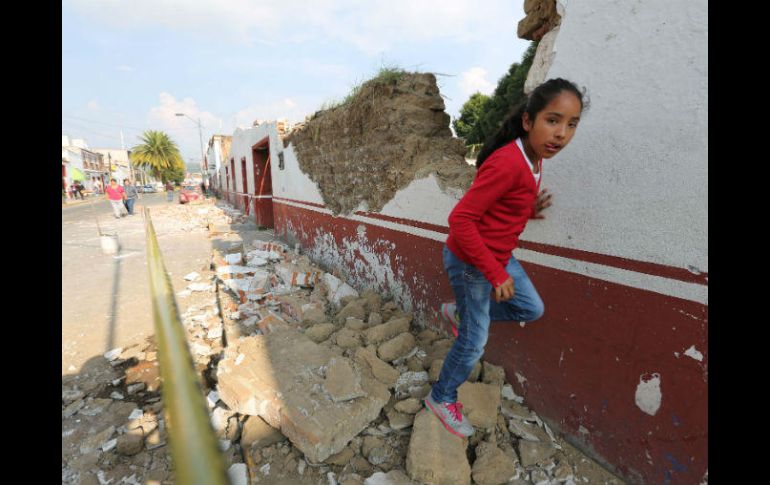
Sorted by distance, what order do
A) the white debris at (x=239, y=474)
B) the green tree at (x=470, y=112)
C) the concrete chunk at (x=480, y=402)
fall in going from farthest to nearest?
the green tree at (x=470, y=112) → the concrete chunk at (x=480, y=402) → the white debris at (x=239, y=474)

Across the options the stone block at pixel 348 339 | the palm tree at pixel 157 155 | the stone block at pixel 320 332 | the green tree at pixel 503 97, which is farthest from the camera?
the palm tree at pixel 157 155

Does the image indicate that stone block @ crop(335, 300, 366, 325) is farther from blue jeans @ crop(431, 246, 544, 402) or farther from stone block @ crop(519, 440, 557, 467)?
stone block @ crop(519, 440, 557, 467)

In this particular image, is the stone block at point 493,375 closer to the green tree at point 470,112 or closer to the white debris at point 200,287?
the white debris at point 200,287

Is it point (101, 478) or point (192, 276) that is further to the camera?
point (192, 276)

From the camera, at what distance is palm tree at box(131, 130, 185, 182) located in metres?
44.9

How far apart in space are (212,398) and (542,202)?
8.89 feet

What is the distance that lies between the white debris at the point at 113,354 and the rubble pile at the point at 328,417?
0.01 meters

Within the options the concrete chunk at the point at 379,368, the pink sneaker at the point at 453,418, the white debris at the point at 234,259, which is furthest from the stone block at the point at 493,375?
the white debris at the point at 234,259

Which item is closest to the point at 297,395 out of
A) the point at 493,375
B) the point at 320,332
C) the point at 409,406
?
the point at 409,406

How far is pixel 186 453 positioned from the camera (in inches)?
32.3

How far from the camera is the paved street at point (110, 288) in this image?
3.86 meters

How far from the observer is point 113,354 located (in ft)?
11.5

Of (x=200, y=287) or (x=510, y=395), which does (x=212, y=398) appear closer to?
(x=510, y=395)

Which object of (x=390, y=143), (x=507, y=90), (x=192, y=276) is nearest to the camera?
(x=390, y=143)
